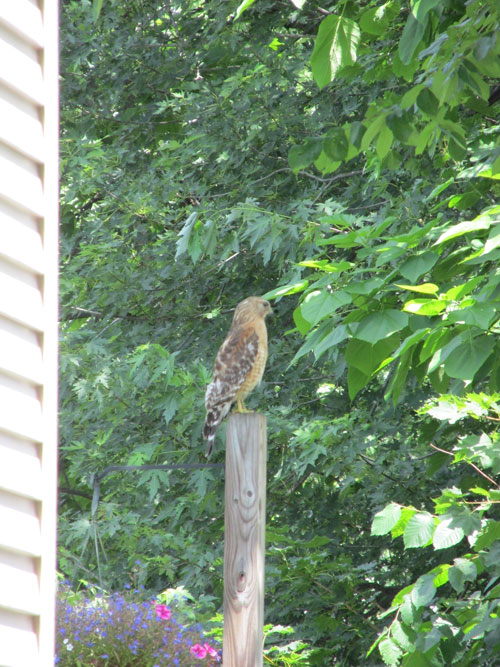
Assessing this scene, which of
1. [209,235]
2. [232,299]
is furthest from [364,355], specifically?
[232,299]

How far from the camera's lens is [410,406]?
6621mm

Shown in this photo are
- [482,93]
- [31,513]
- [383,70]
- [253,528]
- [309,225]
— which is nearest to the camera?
[31,513]

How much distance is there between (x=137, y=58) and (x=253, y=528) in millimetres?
5525

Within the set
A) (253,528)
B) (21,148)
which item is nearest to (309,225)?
(253,528)

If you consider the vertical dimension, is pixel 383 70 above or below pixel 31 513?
above

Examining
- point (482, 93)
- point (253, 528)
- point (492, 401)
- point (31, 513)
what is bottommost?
point (31, 513)

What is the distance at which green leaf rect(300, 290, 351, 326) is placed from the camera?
10.2ft

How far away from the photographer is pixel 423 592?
12.4ft

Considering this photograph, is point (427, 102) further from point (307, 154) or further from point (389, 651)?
point (389, 651)

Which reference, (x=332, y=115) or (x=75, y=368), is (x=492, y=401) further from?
(x=75, y=368)

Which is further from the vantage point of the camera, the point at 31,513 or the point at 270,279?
the point at 270,279

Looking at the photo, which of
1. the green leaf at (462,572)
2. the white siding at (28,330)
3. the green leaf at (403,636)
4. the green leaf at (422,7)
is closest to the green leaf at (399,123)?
the green leaf at (422,7)

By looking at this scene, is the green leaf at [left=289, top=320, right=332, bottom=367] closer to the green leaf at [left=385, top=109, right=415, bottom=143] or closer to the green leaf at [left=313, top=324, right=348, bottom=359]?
the green leaf at [left=313, top=324, right=348, bottom=359]

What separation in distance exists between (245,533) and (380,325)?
81 centimetres
